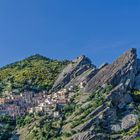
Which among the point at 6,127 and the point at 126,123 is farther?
the point at 6,127

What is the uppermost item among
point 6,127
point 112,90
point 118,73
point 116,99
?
point 118,73

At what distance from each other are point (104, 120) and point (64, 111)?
2158 cm

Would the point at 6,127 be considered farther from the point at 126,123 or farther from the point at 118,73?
the point at 126,123

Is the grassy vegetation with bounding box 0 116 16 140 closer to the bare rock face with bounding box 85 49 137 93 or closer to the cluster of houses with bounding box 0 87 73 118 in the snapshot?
the cluster of houses with bounding box 0 87 73 118

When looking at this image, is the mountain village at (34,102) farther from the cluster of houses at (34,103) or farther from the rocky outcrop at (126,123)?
the rocky outcrop at (126,123)

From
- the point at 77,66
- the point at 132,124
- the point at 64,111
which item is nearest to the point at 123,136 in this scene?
the point at 132,124

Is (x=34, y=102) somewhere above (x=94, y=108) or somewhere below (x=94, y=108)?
above

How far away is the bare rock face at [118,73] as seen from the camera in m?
165

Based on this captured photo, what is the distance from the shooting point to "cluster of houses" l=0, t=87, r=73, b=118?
Answer: 169 meters

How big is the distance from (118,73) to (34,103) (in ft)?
Result: 116

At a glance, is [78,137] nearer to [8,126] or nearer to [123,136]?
[123,136]

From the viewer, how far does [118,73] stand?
546 ft

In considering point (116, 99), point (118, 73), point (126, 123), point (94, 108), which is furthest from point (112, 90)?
point (126, 123)

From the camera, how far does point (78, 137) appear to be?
134 m
